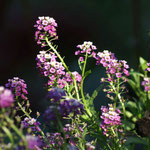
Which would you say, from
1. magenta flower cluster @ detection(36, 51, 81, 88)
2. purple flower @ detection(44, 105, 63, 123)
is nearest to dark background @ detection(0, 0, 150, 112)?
magenta flower cluster @ detection(36, 51, 81, 88)

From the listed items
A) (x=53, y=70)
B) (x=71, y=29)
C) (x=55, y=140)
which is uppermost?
(x=71, y=29)

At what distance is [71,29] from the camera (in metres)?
5.41

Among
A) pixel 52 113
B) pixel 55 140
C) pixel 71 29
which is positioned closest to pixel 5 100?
pixel 52 113

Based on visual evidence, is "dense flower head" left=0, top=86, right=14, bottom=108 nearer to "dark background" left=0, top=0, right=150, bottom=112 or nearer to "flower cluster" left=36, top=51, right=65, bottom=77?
"flower cluster" left=36, top=51, right=65, bottom=77

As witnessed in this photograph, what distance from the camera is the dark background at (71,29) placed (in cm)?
504

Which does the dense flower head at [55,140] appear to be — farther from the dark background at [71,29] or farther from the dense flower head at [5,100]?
the dark background at [71,29]

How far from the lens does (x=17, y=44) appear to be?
17.1ft

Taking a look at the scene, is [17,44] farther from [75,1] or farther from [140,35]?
[140,35]

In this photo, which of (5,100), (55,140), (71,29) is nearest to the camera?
(5,100)

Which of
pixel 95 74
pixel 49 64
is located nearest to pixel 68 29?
pixel 95 74

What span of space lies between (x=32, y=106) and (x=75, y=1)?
2.07m

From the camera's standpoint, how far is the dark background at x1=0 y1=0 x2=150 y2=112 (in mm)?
5035

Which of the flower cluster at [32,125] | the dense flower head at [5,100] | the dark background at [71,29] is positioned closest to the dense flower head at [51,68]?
the flower cluster at [32,125]

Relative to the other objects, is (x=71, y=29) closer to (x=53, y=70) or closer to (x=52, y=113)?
(x=53, y=70)
